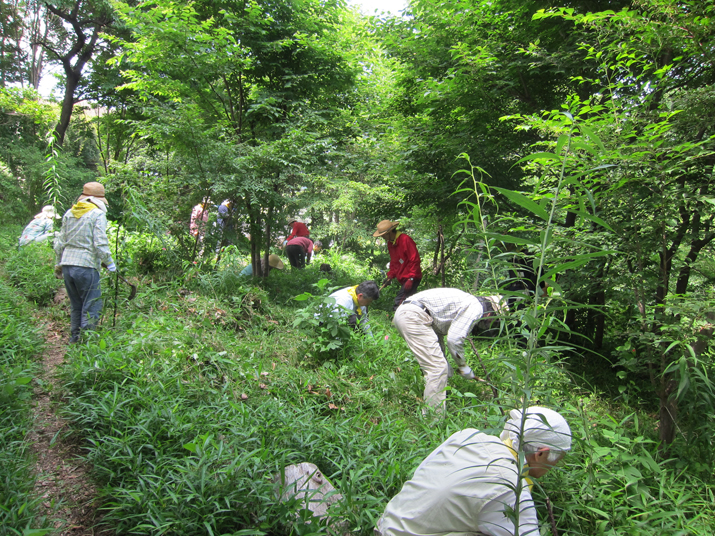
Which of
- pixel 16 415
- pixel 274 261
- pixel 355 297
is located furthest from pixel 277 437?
pixel 274 261

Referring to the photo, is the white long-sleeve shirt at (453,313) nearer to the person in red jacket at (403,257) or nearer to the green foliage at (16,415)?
the person in red jacket at (403,257)

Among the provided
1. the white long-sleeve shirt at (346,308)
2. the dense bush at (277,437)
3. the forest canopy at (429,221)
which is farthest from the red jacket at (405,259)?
the dense bush at (277,437)

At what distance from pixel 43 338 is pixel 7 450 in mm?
1922

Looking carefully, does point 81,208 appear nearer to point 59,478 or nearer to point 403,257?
point 59,478

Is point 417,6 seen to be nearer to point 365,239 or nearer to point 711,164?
point 711,164

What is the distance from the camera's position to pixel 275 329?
5051 mm

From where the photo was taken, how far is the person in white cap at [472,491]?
155 centimetres

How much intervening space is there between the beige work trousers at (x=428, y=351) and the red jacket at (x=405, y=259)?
241 centimetres

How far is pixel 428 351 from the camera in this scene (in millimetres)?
3607

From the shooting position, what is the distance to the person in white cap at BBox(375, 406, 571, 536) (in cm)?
155

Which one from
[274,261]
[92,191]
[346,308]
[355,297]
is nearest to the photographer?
[92,191]

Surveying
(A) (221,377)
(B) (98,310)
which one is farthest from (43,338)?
(A) (221,377)

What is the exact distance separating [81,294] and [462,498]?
4.16m

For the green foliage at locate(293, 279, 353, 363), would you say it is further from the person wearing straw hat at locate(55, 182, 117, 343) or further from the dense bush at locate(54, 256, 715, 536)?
the person wearing straw hat at locate(55, 182, 117, 343)
